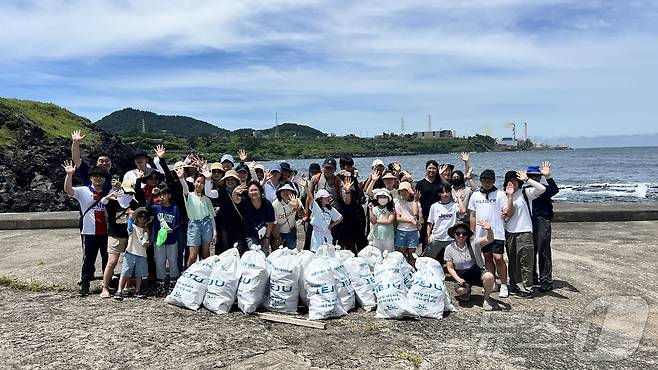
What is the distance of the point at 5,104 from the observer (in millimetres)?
34938

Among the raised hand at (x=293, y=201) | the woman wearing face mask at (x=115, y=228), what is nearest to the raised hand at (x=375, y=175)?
the raised hand at (x=293, y=201)

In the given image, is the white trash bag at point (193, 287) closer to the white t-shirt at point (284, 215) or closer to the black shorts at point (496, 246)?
the white t-shirt at point (284, 215)

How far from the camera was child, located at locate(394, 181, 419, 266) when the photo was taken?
6.13m

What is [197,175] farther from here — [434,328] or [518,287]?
[518,287]

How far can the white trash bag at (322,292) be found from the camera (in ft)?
16.4

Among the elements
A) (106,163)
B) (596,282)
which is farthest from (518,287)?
(106,163)

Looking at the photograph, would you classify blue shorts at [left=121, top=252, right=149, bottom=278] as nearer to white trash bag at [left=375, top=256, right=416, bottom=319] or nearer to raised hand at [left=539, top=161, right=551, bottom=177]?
white trash bag at [left=375, top=256, right=416, bottom=319]

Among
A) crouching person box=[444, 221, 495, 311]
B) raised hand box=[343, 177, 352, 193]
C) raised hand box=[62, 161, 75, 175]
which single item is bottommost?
crouching person box=[444, 221, 495, 311]

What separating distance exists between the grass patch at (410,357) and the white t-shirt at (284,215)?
2.60 meters

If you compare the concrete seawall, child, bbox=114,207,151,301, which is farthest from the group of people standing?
the concrete seawall

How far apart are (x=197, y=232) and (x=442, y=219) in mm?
2970

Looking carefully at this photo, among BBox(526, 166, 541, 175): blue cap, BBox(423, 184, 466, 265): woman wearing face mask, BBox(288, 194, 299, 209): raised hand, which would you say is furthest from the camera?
BBox(288, 194, 299, 209): raised hand

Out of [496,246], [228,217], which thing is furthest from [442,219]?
[228,217]

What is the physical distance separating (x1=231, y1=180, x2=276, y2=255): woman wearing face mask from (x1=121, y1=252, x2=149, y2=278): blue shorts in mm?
1229
